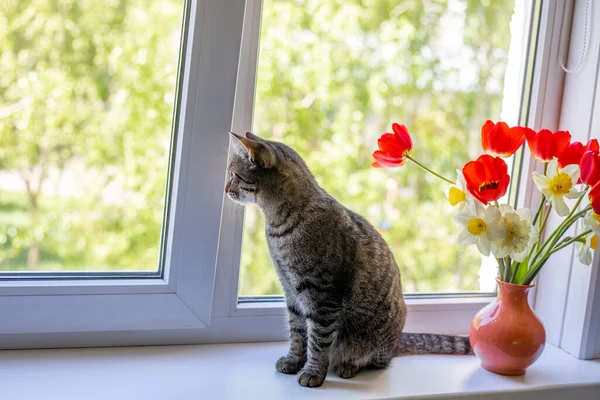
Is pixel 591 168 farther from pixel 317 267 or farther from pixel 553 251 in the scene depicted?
pixel 317 267

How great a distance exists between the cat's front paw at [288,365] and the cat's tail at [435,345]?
28 cm

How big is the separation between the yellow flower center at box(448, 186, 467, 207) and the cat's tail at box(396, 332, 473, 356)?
35 centimetres

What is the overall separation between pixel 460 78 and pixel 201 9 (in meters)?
0.67

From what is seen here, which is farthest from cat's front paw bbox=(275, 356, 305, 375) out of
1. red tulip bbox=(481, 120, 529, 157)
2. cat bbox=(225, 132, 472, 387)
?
red tulip bbox=(481, 120, 529, 157)

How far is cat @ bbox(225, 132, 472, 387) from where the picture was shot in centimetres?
112

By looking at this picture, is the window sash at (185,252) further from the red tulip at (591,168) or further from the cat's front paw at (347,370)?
the red tulip at (591,168)

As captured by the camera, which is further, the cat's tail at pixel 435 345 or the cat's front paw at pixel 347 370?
the cat's tail at pixel 435 345

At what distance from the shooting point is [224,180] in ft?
4.07

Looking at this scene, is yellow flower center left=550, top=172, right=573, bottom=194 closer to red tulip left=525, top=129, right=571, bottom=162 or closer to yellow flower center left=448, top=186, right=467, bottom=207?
red tulip left=525, top=129, right=571, bottom=162

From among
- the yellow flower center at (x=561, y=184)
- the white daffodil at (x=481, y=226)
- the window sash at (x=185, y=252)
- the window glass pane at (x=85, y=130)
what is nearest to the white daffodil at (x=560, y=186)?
the yellow flower center at (x=561, y=184)

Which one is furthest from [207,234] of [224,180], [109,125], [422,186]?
[422,186]

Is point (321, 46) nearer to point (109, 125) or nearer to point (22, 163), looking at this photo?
point (109, 125)

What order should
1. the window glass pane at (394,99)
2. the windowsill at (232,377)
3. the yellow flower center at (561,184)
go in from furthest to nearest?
the window glass pane at (394,99) < the yellow flower center at (561,184) < the windowsill at (232,377)

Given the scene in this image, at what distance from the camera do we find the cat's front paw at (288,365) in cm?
117
